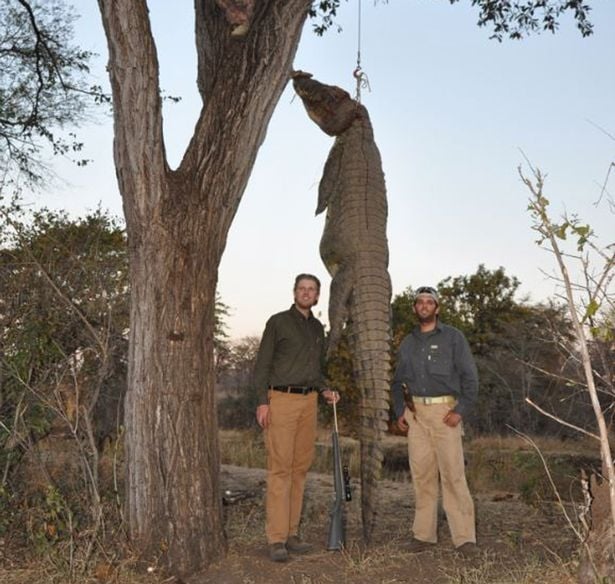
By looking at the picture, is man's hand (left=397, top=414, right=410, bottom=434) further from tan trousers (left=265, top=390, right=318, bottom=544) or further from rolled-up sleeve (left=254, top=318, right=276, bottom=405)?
rolled-up sleeve (left=254, top=318, right=276, bottom=405)

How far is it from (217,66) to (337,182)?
1.72m

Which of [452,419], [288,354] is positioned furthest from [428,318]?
[288,354]

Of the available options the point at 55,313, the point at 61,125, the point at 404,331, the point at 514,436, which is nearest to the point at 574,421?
the point at 514,436

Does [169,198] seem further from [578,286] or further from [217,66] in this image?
[578,286]

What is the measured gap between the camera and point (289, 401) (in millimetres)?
6293

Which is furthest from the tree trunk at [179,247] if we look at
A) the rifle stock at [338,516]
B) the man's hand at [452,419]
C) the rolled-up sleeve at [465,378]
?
the rolled-up sleeve at [465,378]

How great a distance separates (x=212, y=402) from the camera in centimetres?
598

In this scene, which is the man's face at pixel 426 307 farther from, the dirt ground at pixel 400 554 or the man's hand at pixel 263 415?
the dirt ground at pixel 400 554

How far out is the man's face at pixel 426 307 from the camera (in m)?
6.45

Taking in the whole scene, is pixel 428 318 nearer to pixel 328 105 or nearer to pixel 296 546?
pixel 296 546

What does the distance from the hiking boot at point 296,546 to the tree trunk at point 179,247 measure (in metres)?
0.62

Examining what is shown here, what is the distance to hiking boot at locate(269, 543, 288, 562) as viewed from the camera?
19.9 ft

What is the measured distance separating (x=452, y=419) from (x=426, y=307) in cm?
88

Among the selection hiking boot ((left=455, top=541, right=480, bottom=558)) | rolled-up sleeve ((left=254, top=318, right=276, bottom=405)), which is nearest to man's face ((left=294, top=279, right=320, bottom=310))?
rolled-up sleeve ((left=254, top=318, right=276, bottom=405))
